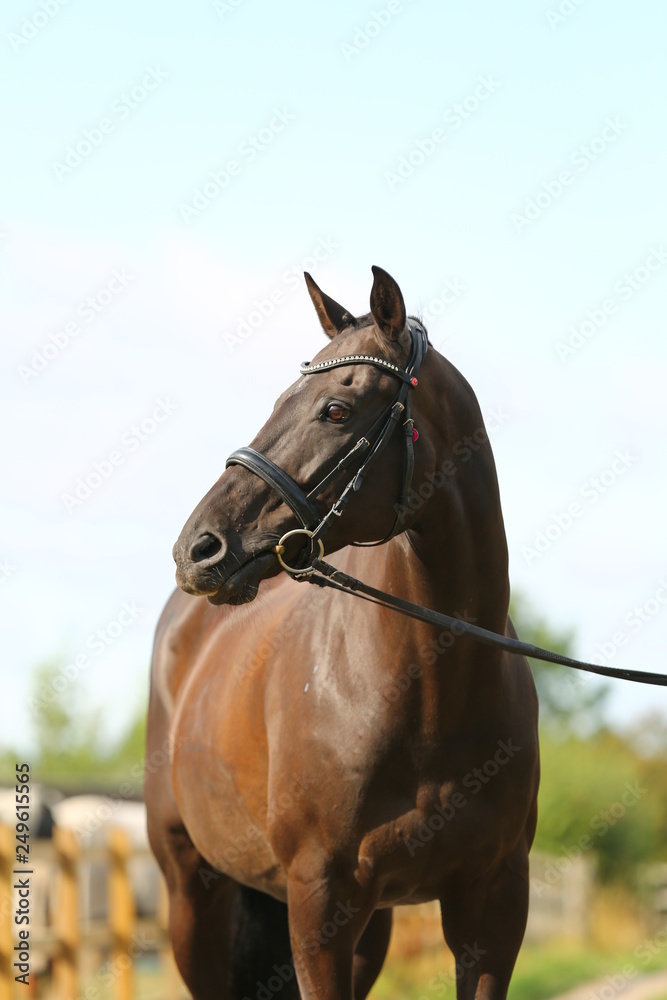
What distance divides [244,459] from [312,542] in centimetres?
31

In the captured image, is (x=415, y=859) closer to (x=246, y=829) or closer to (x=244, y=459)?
(x=246, y=829)

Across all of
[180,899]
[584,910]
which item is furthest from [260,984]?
[584,910]


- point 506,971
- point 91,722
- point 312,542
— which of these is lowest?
point 91,722

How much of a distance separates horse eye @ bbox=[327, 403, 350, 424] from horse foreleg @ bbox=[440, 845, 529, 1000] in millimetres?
1614

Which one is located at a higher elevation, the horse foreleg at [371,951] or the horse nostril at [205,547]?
the horse nostril at [205,547]

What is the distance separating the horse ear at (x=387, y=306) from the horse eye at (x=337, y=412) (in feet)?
0.96

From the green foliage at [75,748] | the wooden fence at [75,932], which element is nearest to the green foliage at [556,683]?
the green foliage at [75,748]

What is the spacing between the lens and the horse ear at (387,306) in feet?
10.7

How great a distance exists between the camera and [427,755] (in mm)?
3432

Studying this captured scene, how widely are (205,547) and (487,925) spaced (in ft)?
5.44

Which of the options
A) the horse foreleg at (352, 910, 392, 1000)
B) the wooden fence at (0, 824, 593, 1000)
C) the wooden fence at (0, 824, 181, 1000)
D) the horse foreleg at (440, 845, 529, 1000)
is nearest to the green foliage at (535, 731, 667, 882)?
the wooden fence at (0, 824, 593, 1000)

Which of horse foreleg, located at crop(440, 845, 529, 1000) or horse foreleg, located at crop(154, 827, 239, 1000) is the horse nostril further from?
horse foreleg, located at crop(154, 827, 239, 1000)

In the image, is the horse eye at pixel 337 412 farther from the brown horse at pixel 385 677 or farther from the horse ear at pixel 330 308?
the horse ear at pixel 330 308

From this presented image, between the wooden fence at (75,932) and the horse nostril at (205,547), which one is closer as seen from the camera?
the horse nostril at (205,547)
